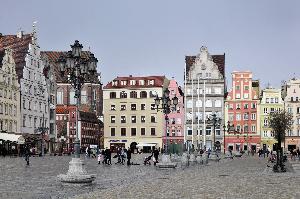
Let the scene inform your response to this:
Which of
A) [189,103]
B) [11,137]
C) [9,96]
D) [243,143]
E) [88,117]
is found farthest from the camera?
[88,117]

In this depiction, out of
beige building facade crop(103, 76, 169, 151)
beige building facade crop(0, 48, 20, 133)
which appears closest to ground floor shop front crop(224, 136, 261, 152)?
beige building facade crop(103, 76, 169, 151)

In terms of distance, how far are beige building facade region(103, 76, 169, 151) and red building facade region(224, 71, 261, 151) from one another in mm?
13782

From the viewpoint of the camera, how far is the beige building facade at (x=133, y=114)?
113 metres

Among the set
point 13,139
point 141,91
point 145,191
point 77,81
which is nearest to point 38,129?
point 13,139

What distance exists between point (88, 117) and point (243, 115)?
35078mm

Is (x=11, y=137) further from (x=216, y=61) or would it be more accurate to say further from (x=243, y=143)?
(x=216, y=61)

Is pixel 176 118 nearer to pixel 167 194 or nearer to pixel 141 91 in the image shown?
pixel 141 91

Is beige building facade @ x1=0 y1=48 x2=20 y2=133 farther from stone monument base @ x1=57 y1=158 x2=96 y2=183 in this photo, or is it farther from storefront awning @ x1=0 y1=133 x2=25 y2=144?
stone monument base @ x1=57 y1=158 x2=96 y2=183

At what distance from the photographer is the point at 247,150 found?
4232 inches

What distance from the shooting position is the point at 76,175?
20984 millimetres

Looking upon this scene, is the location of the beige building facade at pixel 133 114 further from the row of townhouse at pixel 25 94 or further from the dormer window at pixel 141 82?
the row of townhouse at pixel 25 94

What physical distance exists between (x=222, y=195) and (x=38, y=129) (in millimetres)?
67064

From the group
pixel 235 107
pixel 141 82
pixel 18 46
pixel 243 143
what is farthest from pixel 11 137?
pixel 243 143

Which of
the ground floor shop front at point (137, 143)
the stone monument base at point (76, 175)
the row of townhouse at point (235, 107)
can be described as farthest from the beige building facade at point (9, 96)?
the stone monument base at point (76, 175)
